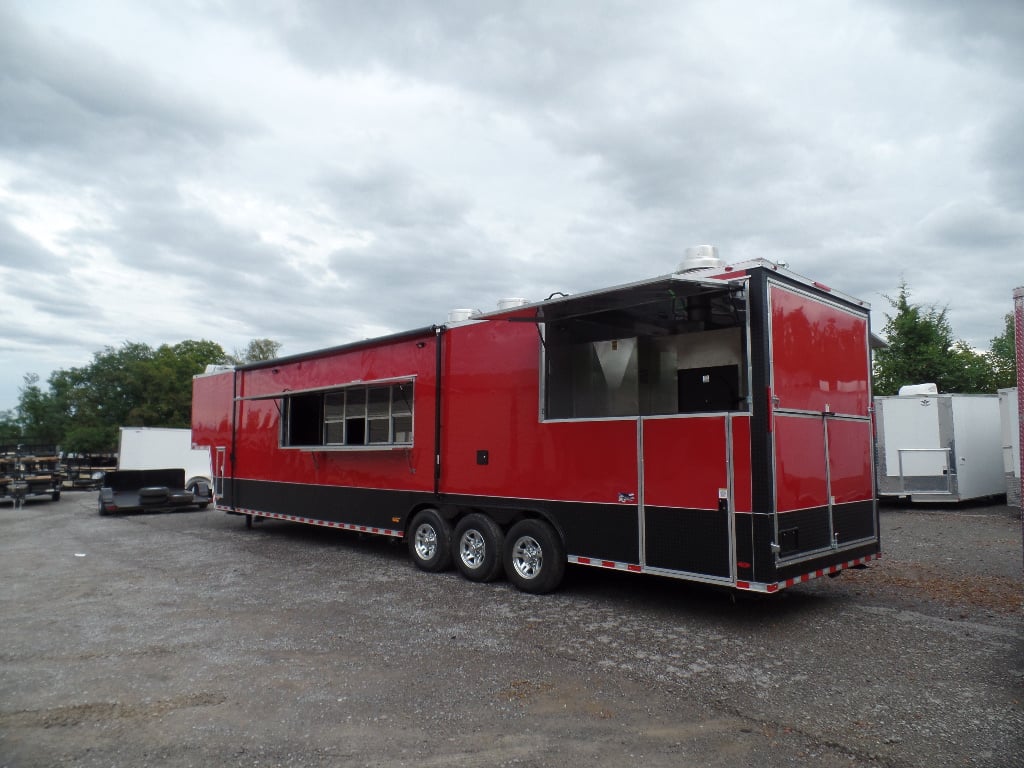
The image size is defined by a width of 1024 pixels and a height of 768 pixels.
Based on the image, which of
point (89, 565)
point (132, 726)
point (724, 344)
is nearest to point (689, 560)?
point (724, 344)

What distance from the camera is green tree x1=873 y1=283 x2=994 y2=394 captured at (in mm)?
28000

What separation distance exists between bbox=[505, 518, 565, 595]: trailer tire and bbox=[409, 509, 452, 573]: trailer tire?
108 centimetres

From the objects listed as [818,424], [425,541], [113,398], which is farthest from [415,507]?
[113,398]

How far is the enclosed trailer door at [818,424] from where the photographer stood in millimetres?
6117

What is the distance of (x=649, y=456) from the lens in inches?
260

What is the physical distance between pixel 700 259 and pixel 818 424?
1.97 metres

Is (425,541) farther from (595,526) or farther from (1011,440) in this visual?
(1011,440)

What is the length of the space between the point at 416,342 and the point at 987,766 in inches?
291

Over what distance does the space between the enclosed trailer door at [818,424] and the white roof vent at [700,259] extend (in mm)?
641

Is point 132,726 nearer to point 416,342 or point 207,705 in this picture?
point 207,705

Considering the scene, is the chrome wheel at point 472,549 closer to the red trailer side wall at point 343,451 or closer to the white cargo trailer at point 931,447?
the red trailer side wall at point 343,451

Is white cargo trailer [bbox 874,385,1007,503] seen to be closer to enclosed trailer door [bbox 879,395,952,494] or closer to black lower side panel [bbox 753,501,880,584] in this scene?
enclosed trailer door [bbox 879,395,952,494]

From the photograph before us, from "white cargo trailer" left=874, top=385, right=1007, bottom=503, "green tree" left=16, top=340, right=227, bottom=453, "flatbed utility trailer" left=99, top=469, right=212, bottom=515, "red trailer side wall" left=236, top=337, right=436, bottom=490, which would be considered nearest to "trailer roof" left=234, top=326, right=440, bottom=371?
"red trailer side wall" left=236, top=337, right=436, bottom=490

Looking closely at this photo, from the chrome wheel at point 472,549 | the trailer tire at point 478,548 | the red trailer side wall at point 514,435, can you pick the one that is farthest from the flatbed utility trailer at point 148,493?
the chrome wheel at point 472,549
